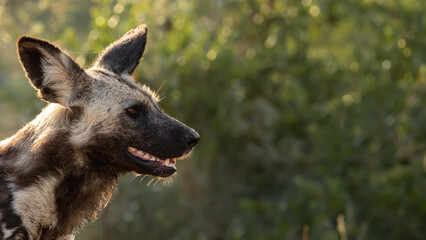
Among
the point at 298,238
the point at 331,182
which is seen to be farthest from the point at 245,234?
the point at 331,182

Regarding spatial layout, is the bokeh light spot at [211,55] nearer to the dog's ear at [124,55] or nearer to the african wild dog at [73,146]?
the dog's ear at [124,55]

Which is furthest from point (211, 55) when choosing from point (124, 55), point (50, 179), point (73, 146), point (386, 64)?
point (50, 179)

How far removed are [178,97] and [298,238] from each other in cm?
188

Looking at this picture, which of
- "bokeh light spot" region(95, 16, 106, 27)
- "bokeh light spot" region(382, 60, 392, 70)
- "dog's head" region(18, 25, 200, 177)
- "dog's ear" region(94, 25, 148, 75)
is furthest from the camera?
"bokeh light spot" region(382, 60, 392, 70)

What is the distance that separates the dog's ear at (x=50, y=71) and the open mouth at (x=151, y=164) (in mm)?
376

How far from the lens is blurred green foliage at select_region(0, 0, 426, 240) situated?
26.8 ft

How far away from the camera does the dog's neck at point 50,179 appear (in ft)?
12.0

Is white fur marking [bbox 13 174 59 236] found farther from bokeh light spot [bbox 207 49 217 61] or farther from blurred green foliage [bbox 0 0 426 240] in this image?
bokeh light spot [bbox 207 49 217 61]

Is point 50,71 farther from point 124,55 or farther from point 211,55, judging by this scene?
point 211,55

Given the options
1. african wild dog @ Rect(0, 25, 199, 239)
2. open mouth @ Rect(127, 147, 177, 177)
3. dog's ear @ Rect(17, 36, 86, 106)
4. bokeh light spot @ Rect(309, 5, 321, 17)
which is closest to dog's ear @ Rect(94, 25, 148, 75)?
african wild dog @ Rect(0, 25, 199, 239)

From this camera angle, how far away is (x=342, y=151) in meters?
8.41

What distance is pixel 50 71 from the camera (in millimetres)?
3787

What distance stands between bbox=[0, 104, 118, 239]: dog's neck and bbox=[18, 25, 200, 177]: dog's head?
58mm

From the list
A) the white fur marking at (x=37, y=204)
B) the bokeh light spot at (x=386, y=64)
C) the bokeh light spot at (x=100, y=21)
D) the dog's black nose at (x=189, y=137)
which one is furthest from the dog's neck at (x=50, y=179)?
the bokeh light spot at (x=386, y=64)
